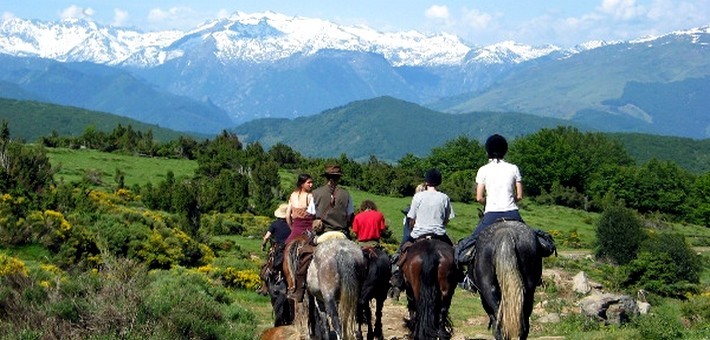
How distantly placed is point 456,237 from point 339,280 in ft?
125

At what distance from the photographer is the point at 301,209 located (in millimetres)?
13562

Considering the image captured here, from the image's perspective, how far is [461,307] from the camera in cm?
2381

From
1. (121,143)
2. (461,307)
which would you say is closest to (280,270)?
(461,307)

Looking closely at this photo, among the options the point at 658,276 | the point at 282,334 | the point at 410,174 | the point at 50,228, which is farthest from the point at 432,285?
the point at 410,174

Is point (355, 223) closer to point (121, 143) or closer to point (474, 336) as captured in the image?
point (474, 336)

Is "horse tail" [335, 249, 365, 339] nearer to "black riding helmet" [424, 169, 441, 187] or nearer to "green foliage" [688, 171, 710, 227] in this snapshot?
"black riding helmet" [424, 169, 441, 187]

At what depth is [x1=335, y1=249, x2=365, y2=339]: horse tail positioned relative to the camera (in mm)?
11945

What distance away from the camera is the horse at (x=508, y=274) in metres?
10.3

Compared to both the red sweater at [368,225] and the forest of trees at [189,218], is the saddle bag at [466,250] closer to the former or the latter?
the red sweater at [368,225]

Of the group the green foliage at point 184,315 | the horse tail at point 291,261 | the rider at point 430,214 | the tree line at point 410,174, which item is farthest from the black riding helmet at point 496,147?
the tree line at point 410,174

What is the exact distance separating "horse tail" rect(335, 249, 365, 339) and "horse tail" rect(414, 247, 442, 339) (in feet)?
3.26

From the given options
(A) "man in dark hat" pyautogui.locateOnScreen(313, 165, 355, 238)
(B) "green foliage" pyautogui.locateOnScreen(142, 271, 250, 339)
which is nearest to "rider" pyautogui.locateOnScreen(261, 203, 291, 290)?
(B) "green foliage" pyautogui.locateOnScreen(142, 271, 250, 339)

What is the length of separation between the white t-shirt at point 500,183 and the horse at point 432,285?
116cm

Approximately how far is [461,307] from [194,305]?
12.2 m
